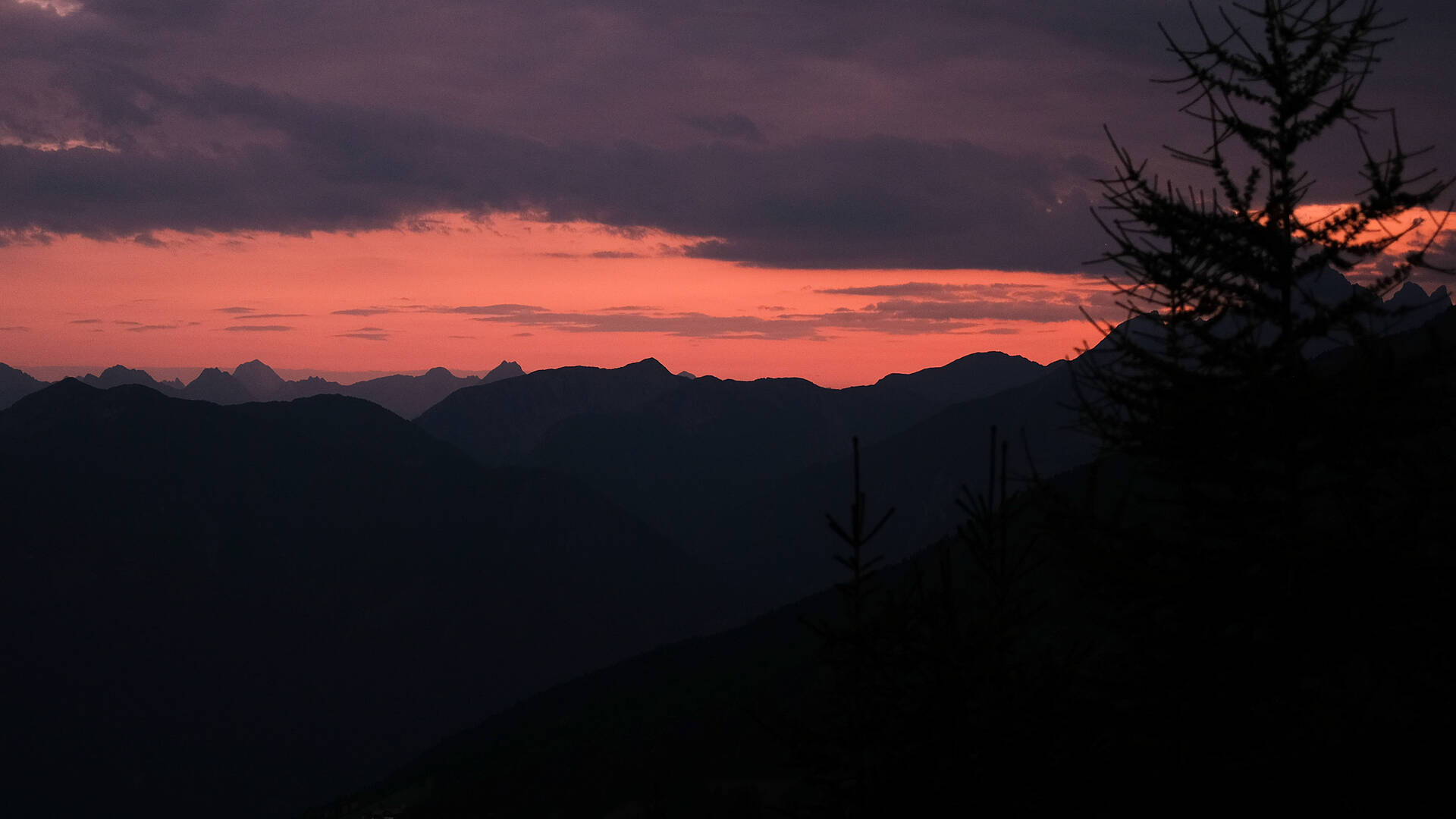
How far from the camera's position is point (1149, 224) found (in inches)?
554

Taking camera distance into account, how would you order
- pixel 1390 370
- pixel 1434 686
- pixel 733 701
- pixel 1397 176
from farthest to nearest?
pixel 733 701 → pixel 1397 176 → pixel 1390 370 → pixel 1434 686

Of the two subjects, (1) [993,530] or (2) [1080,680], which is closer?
(1) [993,530]

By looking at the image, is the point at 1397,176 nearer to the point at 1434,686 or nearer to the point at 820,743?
the point at 1434,686

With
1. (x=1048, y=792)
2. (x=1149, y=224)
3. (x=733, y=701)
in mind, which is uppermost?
(x=1149, y=224)

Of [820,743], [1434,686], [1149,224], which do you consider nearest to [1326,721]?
[1434,686]

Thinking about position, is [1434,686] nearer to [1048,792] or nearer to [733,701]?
[1048,792]

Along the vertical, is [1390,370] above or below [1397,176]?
below

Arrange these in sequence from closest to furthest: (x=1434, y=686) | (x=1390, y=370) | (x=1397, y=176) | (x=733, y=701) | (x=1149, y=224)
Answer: (x=1434, y=686) < (x=1390, y=370) < (x=1397, y=176) < (x=1149, y=224) < (x=733, y=701)

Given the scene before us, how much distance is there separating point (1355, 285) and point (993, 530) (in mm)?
6600

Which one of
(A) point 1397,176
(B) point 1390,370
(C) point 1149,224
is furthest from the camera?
(C) point 1149,224

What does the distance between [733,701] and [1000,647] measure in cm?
15823

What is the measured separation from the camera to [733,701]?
16375 centimetres

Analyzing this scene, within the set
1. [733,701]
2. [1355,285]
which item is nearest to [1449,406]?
[1355,285]

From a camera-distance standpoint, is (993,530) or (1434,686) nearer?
(1434,686)
